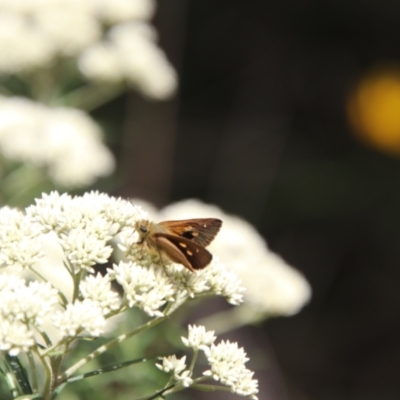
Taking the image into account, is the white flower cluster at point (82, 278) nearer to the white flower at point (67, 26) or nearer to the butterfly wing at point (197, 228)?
the butterfly wing at point (197, 228)

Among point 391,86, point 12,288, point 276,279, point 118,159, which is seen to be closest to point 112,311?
point 12,288

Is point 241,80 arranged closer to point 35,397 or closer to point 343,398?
point 343,398

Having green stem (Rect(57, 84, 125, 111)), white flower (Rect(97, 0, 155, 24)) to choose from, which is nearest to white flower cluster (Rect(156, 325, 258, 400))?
green stem (Rect(57, 84, 125, 111))

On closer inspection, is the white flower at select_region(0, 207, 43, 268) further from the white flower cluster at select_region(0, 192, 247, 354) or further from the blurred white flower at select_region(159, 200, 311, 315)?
the blurred white flower at select_region(159, 200, 311, 315)

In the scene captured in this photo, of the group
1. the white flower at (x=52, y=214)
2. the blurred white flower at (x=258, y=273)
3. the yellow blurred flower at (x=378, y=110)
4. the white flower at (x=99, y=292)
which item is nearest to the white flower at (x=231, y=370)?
the white flower at (x=99, y=292)

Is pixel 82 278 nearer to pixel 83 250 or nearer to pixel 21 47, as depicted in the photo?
pixel 83 250

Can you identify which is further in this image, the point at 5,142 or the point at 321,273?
the point at 321,273
